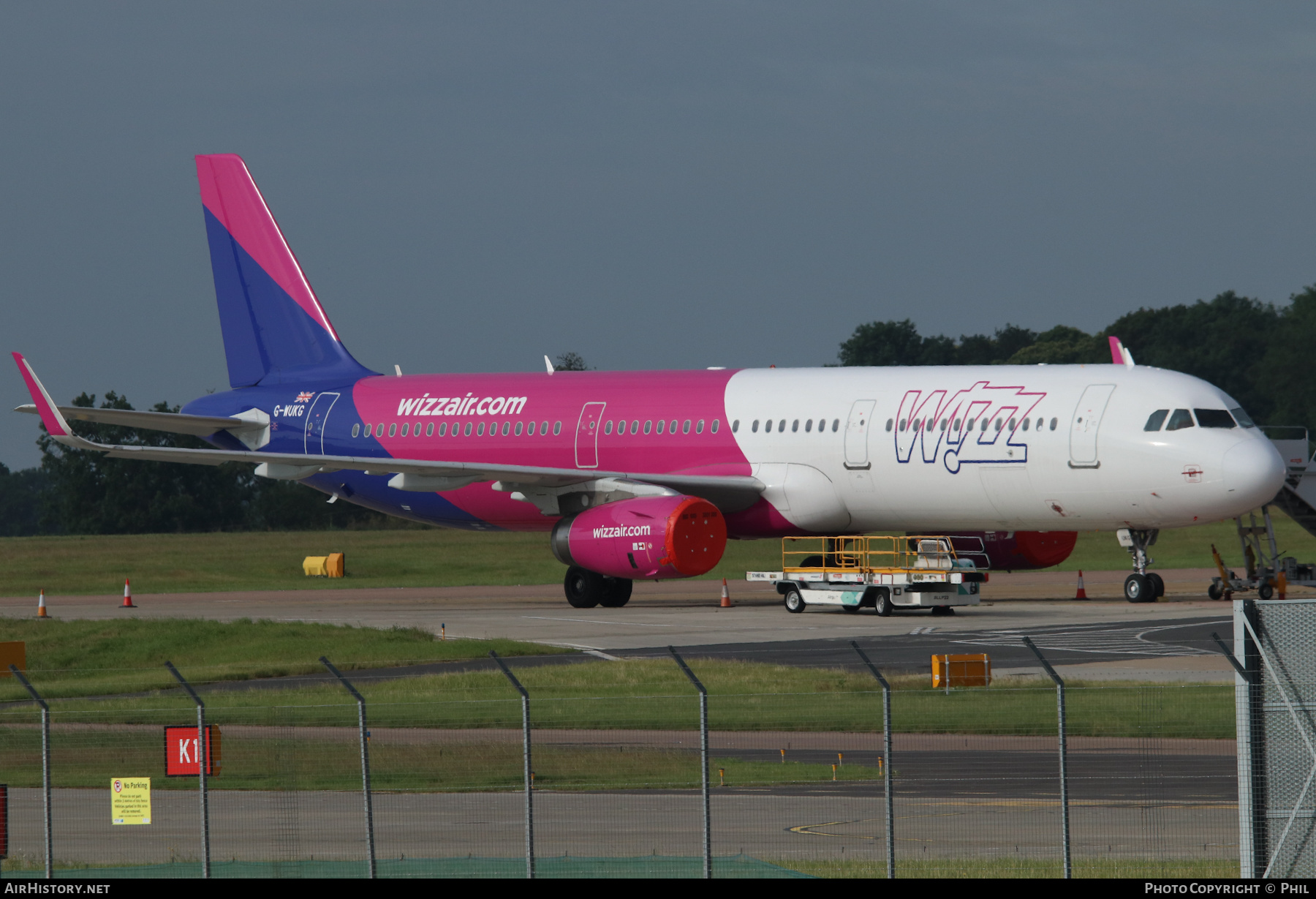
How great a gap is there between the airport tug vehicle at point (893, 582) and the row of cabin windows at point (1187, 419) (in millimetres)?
4486

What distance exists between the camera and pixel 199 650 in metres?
30.5

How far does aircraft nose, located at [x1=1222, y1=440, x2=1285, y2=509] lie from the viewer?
31.8 meters

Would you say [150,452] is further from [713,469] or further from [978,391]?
[978,391]

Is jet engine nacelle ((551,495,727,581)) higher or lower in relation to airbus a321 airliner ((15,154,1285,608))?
lower

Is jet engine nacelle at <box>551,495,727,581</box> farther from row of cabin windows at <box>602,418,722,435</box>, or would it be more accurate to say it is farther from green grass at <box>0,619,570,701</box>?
green grass at <box>0,619,570,701</box>

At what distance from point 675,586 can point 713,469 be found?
11497mm

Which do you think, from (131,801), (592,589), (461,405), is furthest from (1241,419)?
(131,801)

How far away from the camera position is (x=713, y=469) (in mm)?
37562

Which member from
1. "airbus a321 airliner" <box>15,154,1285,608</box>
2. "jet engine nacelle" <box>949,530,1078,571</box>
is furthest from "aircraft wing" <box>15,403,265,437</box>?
"jet engine nacelle" <box>949,530,1078,571</box>

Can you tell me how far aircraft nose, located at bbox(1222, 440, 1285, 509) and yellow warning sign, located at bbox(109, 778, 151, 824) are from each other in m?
23.4

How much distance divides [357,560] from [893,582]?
102 feet

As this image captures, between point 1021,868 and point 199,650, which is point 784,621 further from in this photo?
point 1021,868

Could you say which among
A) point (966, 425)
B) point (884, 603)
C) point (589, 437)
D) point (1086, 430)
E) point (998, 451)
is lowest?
point (884, 603)
